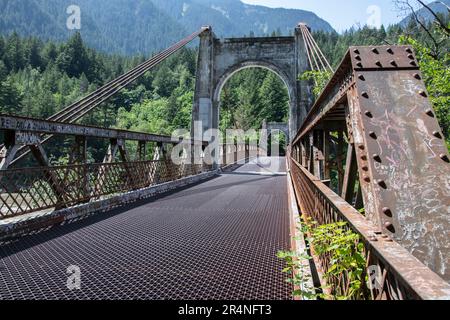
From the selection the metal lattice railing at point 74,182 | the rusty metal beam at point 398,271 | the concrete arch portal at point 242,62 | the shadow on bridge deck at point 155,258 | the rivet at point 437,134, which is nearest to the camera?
the rusty metal beam at point 398,271

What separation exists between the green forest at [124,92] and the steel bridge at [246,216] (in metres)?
52.0

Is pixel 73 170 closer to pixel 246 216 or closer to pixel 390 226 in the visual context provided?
pixel 246 216

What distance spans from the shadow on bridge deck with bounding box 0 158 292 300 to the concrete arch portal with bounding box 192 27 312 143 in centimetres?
1121

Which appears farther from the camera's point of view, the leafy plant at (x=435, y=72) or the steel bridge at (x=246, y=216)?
the leafy plant at (x=435, y=72)

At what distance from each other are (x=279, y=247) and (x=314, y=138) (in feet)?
8.94

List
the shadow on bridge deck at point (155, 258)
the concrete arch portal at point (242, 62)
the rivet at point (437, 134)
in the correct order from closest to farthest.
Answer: the rivet at point (437, 134)
the shadow on bridge deck at point (155, 258)
the concrete arch portal at point (242, 62)

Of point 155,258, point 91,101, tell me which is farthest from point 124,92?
point 155,258

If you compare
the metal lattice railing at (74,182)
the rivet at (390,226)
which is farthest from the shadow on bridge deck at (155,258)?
the rivet at (390,226)

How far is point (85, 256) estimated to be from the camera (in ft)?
10.6

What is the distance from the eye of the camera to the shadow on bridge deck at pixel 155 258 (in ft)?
7.99

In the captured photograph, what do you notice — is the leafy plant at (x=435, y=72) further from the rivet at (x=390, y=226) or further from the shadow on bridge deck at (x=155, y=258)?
the rivet at (x=390, y=226)

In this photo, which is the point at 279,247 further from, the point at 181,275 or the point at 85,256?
the point at 85,256

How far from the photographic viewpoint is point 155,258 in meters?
3.19

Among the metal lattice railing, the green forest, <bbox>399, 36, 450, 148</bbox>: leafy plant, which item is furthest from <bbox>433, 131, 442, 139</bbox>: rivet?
the green forest
